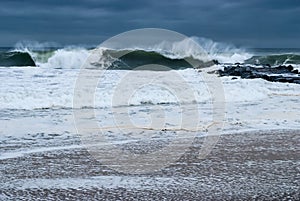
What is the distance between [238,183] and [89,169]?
5.40ft

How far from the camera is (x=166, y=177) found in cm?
530

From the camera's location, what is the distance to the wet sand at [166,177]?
15.3ft

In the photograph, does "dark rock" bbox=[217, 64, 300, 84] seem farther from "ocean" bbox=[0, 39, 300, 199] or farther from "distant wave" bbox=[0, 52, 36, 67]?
"distant wave" bbox=[0, 52, 36, 67]

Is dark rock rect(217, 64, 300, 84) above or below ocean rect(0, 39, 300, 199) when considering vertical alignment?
above

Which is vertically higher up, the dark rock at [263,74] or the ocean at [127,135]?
the dark rock at [263,74]

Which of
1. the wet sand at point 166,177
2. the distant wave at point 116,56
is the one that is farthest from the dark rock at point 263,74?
the wet sand at point 166,177

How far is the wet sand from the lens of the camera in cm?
465

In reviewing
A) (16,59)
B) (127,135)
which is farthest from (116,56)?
(127,135)

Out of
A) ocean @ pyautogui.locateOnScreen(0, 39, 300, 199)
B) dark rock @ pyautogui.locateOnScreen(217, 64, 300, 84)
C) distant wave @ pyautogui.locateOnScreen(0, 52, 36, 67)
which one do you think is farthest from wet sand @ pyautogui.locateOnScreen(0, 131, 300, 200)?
distant wave @ pyautogui.locateOnScreen(0, 52, 36, 67)

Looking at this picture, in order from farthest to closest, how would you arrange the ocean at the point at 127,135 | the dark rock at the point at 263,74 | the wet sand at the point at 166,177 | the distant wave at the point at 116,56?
the distant wave at the point at 116,56
the dark rock at the point at 263,74
the ocean at the point at 127,135
the wet sand at the point at 166,177

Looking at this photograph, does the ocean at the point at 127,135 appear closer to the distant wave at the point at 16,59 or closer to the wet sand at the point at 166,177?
the wet sand at the point at 166,177

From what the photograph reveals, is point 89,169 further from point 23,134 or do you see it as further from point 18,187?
point 23,134

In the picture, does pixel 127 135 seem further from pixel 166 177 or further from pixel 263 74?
pixel 263 74

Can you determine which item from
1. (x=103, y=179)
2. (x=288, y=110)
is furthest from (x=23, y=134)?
(x=288, y=110)
